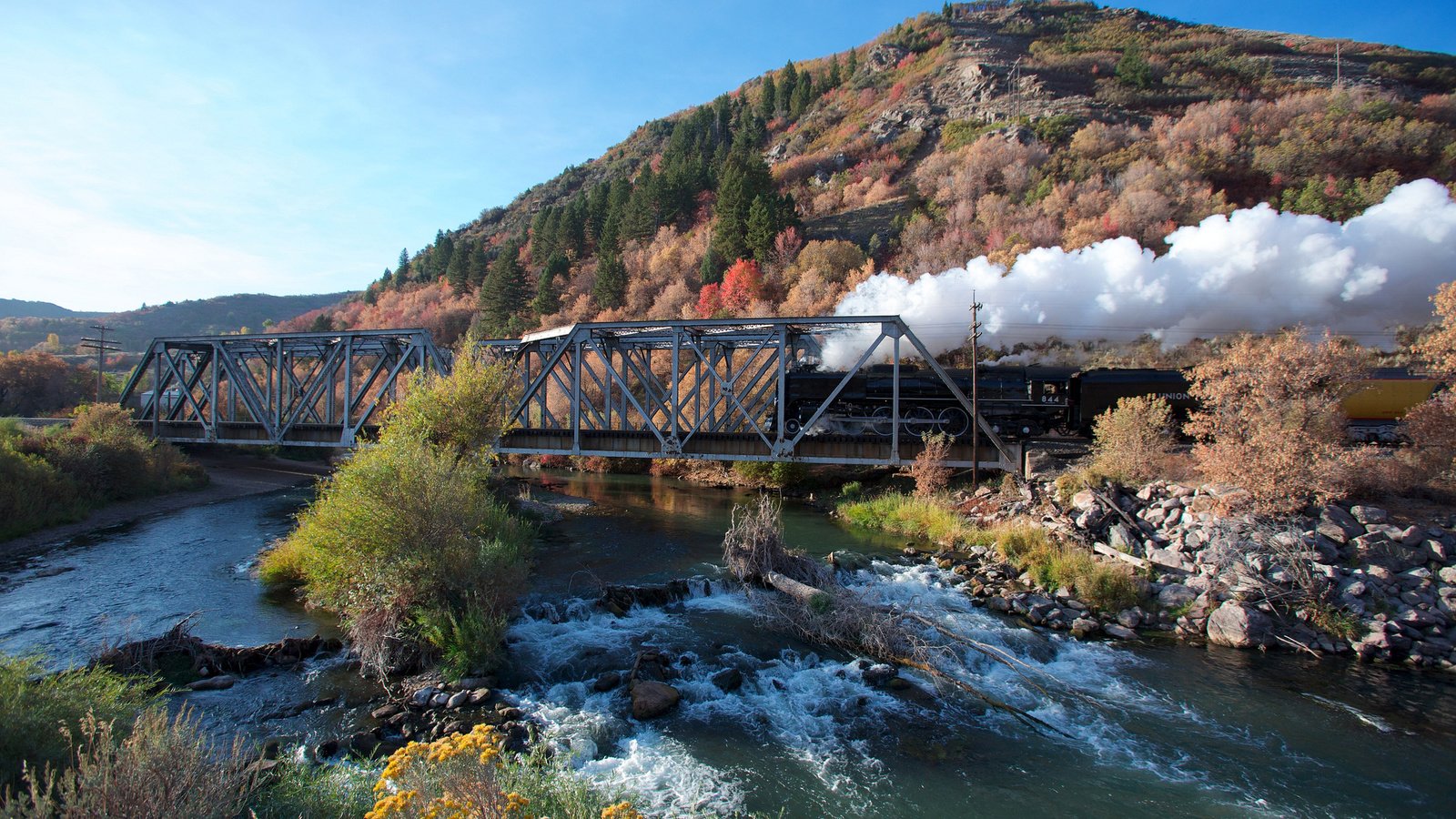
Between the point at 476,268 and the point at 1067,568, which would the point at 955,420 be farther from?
the point at 476,268

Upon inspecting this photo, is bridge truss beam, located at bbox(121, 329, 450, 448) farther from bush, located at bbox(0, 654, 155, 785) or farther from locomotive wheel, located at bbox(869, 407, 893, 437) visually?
bush, located at bbox(0, 654, 155, 785)

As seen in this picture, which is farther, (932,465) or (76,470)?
(76,470)

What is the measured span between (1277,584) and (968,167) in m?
61.2

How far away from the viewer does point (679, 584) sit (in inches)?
727

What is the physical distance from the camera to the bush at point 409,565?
1348 cm

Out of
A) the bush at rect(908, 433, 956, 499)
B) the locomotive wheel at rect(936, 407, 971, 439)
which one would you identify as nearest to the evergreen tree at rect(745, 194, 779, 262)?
→ the locomotive wheel at rect(936, 407, 971, 439)

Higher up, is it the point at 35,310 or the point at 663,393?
the point at 35,310

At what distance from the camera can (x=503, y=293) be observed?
251 feet

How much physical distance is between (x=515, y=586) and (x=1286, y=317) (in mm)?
43363

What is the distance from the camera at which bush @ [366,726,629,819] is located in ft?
17.3

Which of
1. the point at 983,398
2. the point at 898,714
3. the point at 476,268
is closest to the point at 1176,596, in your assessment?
the point at 898,714

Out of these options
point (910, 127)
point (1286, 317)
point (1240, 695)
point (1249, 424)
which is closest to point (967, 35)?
point (910, 127)

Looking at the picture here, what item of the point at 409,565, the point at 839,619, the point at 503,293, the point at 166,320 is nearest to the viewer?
the point at 409,565

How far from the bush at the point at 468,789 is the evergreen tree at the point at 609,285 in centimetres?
6640
